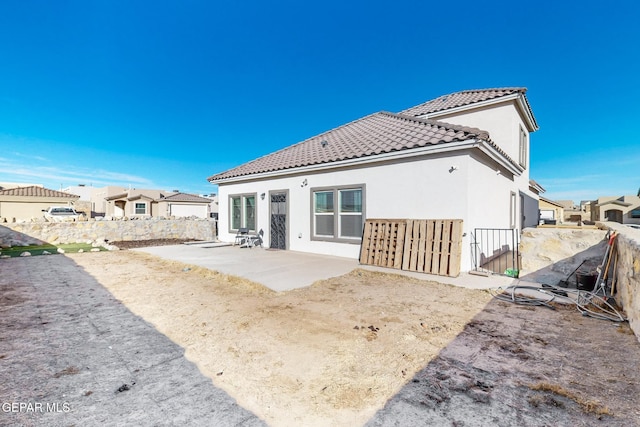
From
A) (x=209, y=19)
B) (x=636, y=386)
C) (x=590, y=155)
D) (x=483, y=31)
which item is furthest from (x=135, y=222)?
(x=590, y=155)

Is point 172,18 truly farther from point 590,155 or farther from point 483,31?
point 590,155

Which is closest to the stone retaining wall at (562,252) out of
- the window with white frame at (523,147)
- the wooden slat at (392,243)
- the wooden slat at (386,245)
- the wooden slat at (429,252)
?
the wooden slat at (429,252)

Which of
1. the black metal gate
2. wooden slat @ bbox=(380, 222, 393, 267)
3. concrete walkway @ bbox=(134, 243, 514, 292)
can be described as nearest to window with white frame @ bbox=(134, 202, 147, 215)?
concrete walkway @ bbox=(134, 243, 514, 292)

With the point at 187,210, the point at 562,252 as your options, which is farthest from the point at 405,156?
the point at 187,210

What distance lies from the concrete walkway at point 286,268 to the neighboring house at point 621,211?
40.6 m

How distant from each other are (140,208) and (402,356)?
109 feet

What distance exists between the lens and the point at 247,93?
64.5 feet

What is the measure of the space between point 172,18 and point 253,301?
15.1 metres

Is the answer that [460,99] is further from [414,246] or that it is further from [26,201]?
[26,201]

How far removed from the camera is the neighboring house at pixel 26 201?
21.9m

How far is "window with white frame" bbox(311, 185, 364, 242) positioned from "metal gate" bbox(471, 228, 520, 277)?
3089 mm

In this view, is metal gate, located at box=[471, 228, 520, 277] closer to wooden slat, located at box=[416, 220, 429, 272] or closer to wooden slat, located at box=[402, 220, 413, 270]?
wooden slat, located at box=[416, 220, 429, 272]

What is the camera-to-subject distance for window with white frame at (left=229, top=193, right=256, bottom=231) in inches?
456

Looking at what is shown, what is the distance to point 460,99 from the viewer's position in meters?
11.5
